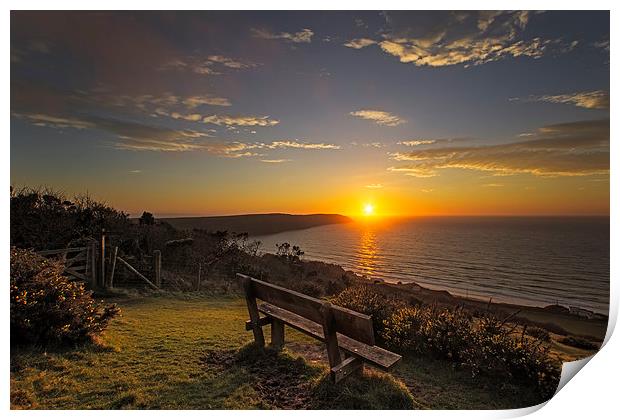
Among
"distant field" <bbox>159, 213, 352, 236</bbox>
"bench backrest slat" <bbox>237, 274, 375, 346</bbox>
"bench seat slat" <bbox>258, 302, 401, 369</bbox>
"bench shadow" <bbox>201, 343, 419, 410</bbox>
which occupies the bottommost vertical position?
"bench shadow" <bbox>201, 343, 419, 410</bbox>

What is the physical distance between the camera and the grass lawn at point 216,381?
3434 mm

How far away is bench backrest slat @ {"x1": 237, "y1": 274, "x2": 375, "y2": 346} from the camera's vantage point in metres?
2.94

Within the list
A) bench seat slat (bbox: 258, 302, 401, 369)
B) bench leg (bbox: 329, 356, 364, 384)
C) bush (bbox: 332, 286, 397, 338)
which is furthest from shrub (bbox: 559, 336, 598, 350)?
bench leg (bbox: 329, 356, 364, 384)

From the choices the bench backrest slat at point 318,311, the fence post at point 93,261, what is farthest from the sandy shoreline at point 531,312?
the fence post at point 93,261

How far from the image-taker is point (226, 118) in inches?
255

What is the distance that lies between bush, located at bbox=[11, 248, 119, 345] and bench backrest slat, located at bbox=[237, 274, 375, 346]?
88.3 inches

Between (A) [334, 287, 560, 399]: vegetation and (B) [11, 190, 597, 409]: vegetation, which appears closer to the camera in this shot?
(B) [11, 190, 597, 409]: vegetation

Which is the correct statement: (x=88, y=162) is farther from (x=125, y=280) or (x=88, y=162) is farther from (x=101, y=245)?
(x=125, y=280)

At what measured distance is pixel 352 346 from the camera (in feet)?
11.3

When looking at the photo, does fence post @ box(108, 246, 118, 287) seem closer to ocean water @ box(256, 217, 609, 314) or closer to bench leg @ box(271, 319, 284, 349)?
ocean water @ box(256, 217, 609, 314)

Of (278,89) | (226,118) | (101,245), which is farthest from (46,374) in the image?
(101,245)

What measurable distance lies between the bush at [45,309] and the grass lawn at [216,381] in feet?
0.56

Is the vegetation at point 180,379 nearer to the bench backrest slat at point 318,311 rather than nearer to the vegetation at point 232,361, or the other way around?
the vegetation at point 232,361
